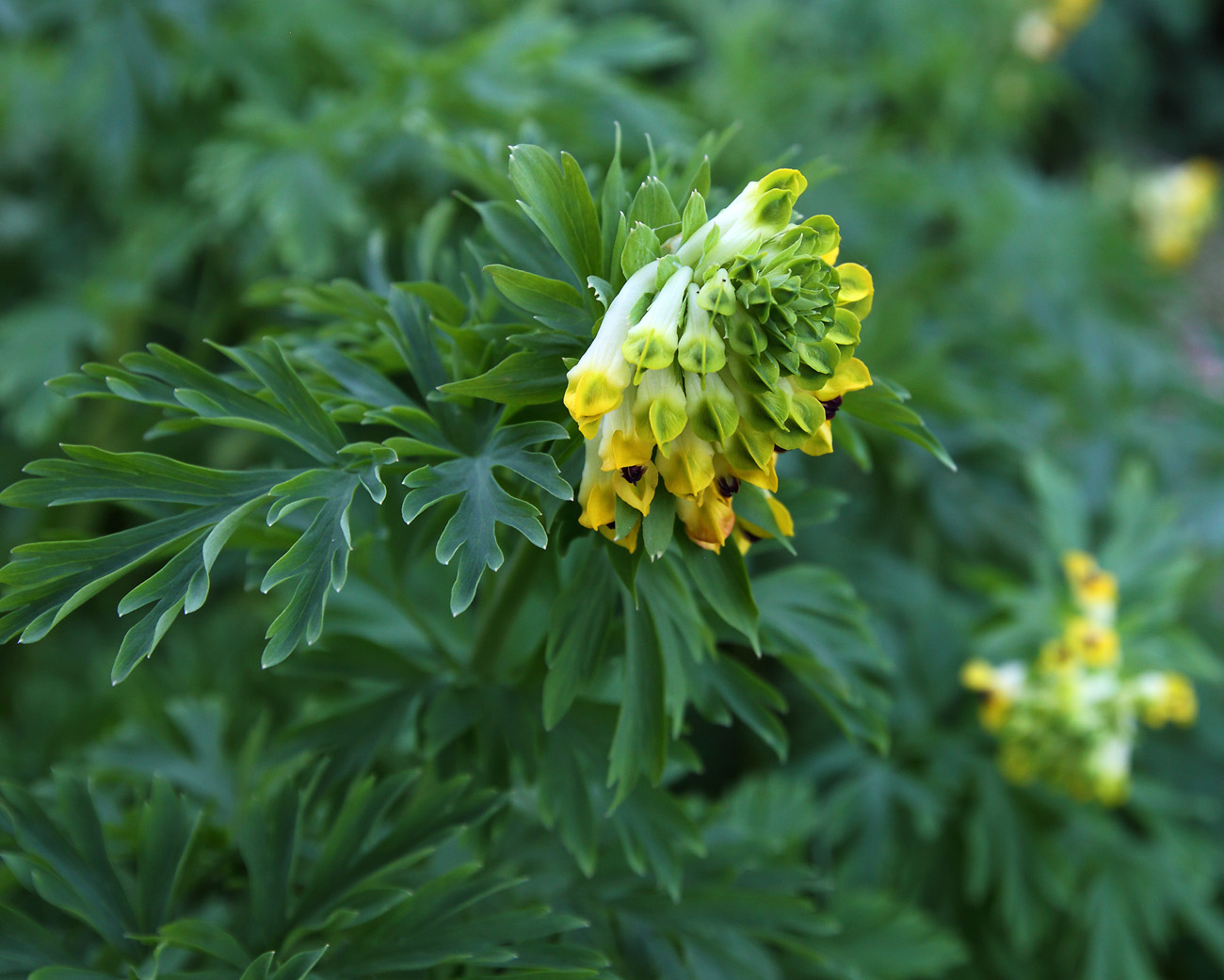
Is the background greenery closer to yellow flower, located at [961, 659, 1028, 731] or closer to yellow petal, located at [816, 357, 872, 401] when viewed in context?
yellow flower, located at [961, 659, 1028, 731]

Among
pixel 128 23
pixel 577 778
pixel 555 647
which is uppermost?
pixel 128 23

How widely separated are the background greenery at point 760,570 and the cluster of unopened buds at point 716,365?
21cm

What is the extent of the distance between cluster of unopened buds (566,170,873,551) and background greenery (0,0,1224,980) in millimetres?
215

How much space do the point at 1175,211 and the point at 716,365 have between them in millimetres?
2787

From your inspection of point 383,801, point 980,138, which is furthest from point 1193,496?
point 383,801

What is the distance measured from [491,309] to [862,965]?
96 cm

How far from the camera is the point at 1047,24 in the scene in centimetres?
250

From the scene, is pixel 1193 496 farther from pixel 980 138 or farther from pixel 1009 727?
pixel 980 138

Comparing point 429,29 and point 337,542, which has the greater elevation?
point 429,29

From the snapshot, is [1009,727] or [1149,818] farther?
[1149,818]

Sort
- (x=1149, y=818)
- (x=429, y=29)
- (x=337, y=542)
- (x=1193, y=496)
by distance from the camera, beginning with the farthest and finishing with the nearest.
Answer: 1. (x=429, y=29)
2. (x=1193, y=496)
3. (x=1149, y=818)
4. (x=337, y=542)

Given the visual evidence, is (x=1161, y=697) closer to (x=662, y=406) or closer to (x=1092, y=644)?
(x=1092, y=644)

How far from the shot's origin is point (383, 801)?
889mm

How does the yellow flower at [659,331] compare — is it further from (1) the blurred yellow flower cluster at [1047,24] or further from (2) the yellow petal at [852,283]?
(1) the blurred yellow flower cluster at [1047,24]
